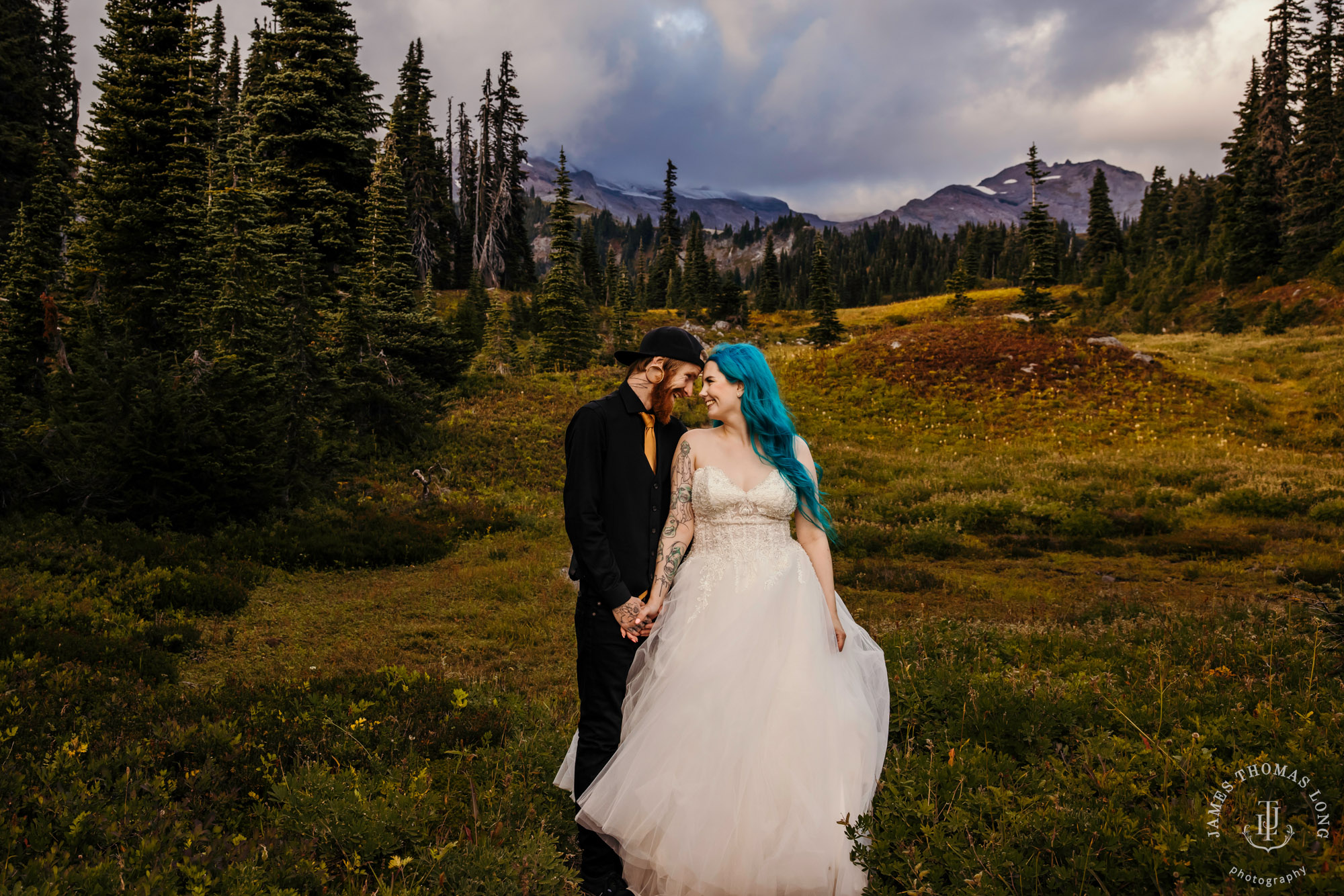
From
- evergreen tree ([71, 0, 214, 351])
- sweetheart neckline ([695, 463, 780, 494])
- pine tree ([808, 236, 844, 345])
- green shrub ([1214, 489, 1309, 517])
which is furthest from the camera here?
pine tree ([808, 236, 844, 345])

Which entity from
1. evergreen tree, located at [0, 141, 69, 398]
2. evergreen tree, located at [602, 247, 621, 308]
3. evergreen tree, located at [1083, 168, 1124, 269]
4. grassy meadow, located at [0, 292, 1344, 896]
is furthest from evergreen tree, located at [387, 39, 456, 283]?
evergreen tree, located at [1083, 168, 1124, 269]

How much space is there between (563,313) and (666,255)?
48121 mm

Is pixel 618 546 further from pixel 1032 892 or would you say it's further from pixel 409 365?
pixel 409 365

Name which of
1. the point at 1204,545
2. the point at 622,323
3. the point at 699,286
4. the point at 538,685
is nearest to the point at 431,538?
the point at 538,685

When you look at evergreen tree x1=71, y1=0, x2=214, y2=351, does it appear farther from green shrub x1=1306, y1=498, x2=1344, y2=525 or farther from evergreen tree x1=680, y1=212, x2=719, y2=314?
evergreen tree x1=680, y1=212, x2=719, y2=314

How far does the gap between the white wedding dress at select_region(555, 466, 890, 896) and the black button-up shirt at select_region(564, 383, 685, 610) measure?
0.94ft

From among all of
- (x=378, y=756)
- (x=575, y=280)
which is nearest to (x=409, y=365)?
(x=575, y=280)

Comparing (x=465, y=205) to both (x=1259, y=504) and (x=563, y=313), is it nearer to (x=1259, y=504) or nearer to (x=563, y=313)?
(x=563, y=313)

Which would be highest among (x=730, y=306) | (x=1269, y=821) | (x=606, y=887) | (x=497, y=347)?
(x=730, y=306)

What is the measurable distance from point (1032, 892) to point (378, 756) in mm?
3804

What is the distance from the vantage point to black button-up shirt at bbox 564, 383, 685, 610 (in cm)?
360

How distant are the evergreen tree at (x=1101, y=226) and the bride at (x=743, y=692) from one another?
81.4 m

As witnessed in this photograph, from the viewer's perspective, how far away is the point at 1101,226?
234 feet

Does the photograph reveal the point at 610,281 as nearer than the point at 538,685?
No
